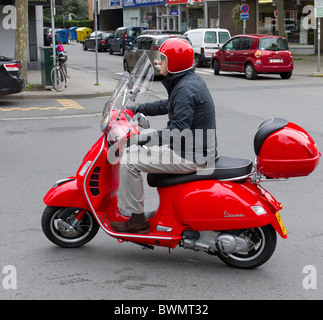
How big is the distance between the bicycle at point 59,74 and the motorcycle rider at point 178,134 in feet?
43.0

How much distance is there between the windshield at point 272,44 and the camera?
21.3 meters

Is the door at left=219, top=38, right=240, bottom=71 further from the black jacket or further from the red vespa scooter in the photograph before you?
the black jacket

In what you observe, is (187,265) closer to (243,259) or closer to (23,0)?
(243,259)

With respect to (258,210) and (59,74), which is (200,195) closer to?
(258,210)

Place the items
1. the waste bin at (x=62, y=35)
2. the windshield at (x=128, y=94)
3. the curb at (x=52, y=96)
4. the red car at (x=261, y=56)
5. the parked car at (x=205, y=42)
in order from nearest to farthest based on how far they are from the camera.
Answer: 1. the windshield at (x=128, y=94)
2. the curb at (x=52, y=96)
3. the red car at (x=261, y=56)
4. the parked car at (x=205, y=42)
5. the waste bin at (x=62, y=35)

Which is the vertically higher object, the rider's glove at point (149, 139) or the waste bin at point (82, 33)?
the waste bin at point (82, 33)

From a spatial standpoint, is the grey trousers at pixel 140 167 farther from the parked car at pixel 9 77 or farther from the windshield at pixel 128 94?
the parked car at pixel 9 77

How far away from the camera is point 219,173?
4410 millimetres

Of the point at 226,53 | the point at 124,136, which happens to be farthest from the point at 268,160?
the point at 226,53

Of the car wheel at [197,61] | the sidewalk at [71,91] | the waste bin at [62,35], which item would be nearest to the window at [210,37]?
the car wheel at [197,61]
